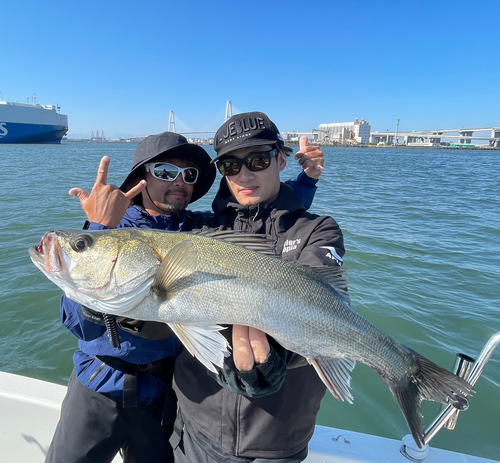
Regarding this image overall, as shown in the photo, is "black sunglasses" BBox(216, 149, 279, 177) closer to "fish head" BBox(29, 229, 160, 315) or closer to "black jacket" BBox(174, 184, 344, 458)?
"black jacket" BBox(174, 184, 344, 458)

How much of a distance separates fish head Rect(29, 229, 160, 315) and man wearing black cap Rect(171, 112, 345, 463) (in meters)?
0.65

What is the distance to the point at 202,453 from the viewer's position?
7.67 feet

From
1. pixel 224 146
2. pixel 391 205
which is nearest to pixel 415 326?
pixel 224 146

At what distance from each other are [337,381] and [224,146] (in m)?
2.11

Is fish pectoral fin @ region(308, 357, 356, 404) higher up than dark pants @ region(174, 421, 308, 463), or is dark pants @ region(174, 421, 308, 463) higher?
fish pectoral fin @ region(308, 357, 356, 404)

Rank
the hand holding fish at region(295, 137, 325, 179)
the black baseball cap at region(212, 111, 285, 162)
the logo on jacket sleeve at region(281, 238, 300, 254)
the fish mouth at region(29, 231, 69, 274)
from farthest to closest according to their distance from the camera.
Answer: the hand holding fish at region(295, 137, 325, 179) < the black baseball cap at region(212, 111, 285, 162) < the logo on jacket sleeve at region(281, 238, 300, 254) < the fish mouth at region(29, 231, 69, 274)

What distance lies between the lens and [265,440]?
2127 mm

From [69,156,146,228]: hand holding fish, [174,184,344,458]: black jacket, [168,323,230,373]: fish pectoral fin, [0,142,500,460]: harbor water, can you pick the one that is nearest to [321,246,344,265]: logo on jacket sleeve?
[174,184,344,458]: black jacket

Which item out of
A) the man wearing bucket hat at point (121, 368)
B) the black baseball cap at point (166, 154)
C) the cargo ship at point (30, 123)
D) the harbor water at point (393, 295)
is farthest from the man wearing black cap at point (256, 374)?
the cargo ship at point (30, 123)

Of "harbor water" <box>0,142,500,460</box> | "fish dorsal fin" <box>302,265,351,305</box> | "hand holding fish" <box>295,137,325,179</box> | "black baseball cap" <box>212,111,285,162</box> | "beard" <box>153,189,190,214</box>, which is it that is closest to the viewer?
"fish dorsal fin" <box>302,265,351,305</box>

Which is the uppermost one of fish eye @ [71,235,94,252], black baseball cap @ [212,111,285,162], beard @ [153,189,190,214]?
black baseball cap @ [212,111,285,162]

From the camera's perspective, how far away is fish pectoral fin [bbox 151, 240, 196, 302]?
6.63 feet

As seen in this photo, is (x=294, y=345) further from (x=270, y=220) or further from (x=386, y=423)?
(x=386, y=423)

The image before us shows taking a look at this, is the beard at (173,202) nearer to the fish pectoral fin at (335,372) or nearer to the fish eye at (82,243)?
the fish eye at (82,243)
